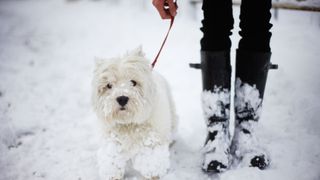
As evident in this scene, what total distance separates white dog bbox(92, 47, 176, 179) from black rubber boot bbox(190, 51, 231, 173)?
399 mm

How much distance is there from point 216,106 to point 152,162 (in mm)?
740

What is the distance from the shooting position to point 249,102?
108 inches

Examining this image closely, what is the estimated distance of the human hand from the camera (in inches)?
103

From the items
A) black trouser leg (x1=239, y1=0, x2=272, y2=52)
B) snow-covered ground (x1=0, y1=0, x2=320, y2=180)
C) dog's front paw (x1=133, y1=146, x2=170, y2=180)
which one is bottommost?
snow-covered ground (x1=0, y1=0, x2=320, y2=180)

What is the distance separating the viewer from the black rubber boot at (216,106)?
2.70 m

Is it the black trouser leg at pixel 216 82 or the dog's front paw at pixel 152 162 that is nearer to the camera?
the black trouser leg at pixel 216 82

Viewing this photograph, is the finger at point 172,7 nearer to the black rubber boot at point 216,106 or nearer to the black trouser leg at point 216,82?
the black trouser leg at point 216,82

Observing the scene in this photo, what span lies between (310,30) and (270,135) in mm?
2626

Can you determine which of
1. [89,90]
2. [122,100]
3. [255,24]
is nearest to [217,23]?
[255,24]

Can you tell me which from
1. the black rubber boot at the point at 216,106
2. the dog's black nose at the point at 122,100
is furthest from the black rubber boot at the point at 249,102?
the dog's black nose at the point at 122,100

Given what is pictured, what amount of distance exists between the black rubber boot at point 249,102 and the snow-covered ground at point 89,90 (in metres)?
0.14

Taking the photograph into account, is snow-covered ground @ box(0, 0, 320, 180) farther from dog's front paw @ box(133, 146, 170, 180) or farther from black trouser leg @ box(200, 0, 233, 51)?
black trouser leg @ box(200, 0, 233, 51)

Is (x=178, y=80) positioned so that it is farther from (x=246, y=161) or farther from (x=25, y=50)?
(x=25, y=50)

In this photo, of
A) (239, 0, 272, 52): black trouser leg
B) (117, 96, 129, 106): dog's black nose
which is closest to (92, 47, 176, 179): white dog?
(117, 96, 129, 106): dog's black nose
